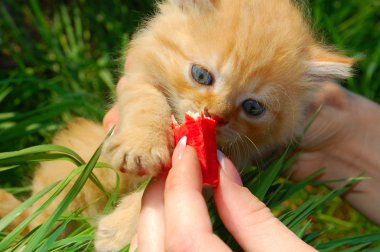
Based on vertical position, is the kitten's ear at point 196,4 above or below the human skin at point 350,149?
above

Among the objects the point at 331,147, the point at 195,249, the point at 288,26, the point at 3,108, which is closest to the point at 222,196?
the point at 195,249

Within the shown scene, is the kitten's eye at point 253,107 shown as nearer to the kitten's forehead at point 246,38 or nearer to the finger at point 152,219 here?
the kitten's forehead at point 246,38

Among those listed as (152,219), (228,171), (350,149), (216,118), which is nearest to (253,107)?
(216,118)

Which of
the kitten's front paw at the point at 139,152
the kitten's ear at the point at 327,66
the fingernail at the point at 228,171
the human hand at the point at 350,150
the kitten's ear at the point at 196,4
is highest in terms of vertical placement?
the kitten's ear at the point at 196,4

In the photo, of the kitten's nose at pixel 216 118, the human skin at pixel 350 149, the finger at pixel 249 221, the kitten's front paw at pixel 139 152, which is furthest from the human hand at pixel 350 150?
the kitten's front paw at pixel 139 152

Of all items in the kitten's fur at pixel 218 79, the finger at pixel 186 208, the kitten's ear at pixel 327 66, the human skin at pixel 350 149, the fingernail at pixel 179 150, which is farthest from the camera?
the human skin at pixel 350 149

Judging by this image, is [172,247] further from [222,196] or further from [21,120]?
[21,120]

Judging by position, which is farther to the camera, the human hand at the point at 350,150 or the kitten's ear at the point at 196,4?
the human hand at the point at 350,150
